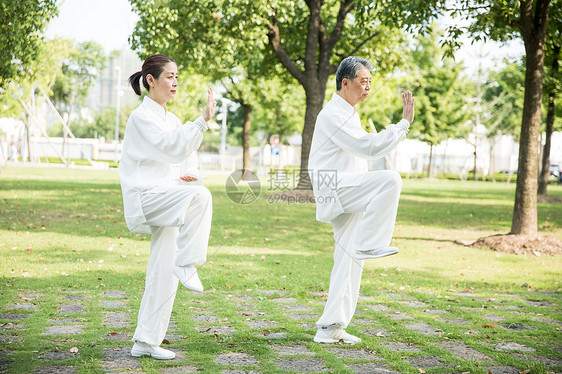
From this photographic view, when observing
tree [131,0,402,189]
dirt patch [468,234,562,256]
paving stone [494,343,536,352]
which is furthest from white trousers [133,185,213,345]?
tree [131,0,402,189]

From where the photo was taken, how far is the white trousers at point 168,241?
417 cm

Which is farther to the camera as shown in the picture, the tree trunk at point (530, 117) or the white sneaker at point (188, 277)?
the tree trunk at point (530, 117)

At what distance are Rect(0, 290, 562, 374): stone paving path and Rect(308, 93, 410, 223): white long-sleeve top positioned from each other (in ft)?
3.97

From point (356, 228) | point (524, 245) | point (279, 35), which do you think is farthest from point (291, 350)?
point (279, 35)

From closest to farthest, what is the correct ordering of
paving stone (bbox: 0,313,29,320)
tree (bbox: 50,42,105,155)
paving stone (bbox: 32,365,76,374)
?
1. paving stone (bbox: 32,365,76,374)
2. paving stone (bbox: 0,313,29,320)
3. tree (bbox: 50,42,105,155)

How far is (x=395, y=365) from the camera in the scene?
425 centimetres

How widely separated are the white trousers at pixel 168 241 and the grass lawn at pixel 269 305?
32cm

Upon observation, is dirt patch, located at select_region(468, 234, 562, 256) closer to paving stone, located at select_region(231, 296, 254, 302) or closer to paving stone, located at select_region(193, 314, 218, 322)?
paving stone, located at select_region(231, 296, 254, 302)

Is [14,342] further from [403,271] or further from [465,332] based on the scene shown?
[403,271]

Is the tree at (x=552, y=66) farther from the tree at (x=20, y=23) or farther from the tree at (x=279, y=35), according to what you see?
the tree at (x=20, y=23)

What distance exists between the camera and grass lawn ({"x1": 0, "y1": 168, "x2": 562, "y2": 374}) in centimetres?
435

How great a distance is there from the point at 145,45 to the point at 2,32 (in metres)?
6.12

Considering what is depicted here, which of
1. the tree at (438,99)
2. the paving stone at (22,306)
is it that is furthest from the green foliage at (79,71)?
the paving stone at (22,306)

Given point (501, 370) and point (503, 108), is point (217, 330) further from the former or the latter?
point (503, 108)
